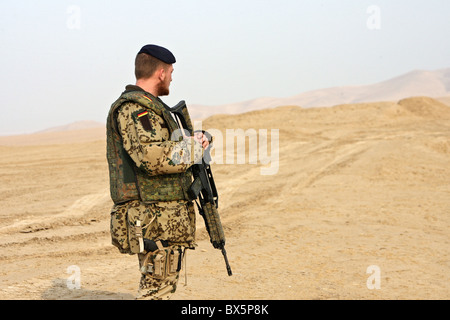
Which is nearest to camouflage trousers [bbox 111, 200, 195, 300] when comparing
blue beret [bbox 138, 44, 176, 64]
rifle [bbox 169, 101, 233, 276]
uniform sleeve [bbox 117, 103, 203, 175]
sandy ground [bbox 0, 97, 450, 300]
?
rifle [bbox 169, 101, 233, 276]

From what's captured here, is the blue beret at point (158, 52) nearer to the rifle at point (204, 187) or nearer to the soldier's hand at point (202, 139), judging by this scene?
the rifle at point (204, 187)

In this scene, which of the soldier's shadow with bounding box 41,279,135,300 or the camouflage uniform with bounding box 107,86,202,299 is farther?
the soldier's shadow with bounding box 41,279,135,300

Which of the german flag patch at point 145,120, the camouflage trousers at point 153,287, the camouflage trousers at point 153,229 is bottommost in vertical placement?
the camouflage trousers at point 153,287

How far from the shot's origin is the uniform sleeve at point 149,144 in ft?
8.21

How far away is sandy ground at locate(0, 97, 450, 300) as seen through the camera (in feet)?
15.0

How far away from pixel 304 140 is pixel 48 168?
26.5 ft

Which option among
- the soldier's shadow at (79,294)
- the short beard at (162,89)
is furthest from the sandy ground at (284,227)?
the short beard at (162,89)

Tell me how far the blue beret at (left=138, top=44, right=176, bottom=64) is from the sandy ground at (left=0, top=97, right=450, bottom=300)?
8.03ft

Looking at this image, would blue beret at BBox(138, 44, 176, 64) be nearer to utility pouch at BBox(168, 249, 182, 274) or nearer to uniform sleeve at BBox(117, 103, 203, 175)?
uniform sleeve at BBox(117, 103, 203, 175)

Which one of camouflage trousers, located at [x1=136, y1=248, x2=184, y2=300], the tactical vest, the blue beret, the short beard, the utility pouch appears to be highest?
the blue beret

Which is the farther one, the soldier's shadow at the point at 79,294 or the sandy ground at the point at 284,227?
the sandy ground at the point at 284,227

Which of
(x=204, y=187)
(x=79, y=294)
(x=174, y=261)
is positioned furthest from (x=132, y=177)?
(x=79, y=294)

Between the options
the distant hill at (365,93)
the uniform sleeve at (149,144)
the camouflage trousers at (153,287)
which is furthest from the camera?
the distant hill at (365,93)
